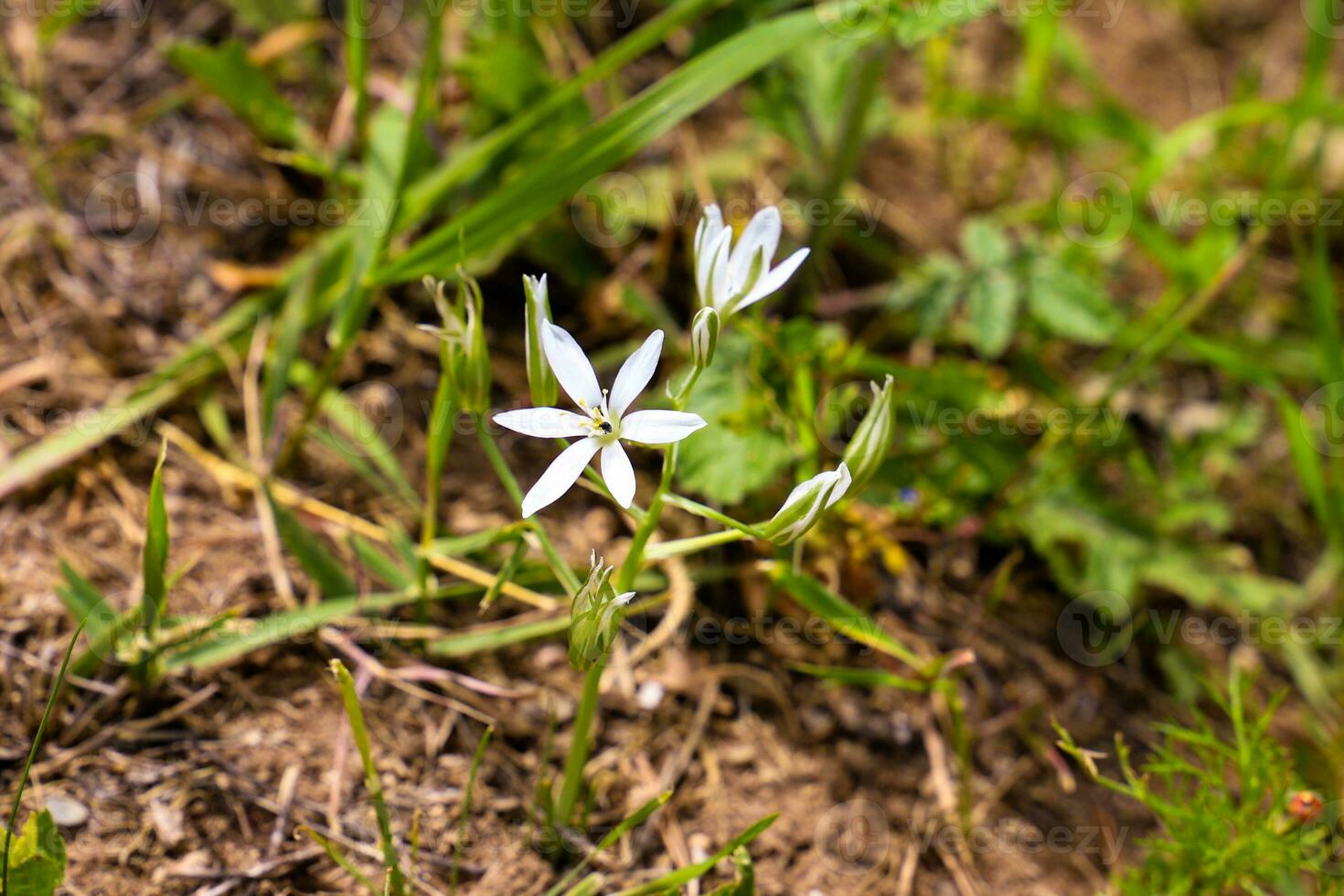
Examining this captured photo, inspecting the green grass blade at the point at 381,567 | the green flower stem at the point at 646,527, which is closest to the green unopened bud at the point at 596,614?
the green flower stem at the point at 646,527

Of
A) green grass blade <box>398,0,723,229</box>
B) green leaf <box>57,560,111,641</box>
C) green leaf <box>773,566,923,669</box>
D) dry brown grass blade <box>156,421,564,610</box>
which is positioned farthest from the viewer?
green grass blade <box>398,0,723,229</box>

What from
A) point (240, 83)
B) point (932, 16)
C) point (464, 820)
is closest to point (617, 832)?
point (464, 820)

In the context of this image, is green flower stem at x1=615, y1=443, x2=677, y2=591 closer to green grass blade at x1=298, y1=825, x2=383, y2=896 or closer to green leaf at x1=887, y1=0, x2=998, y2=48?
green grass blade at x1=298, y1=825, x2=383, y2=896

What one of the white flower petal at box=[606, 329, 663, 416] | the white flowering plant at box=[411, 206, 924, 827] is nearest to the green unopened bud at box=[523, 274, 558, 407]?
the white flowering plant at box=[411, 206, 924, 827]

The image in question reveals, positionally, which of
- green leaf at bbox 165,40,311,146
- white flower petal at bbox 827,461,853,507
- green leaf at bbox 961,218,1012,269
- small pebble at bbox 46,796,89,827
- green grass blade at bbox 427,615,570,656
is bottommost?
green grass blade at bbox 427,615,570,656

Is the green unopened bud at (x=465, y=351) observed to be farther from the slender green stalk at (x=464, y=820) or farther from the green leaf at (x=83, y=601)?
the green leaf at (x=83, y=601)

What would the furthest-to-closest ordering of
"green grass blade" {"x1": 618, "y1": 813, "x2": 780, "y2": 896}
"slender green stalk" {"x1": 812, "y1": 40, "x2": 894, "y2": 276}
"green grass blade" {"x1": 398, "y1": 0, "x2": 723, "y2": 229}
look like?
"slender green stalk" {"x1": 812, "y1": 40, "x2": 894, "y2": 276}, "green grass blade" {"x1": 398, "y1": 0, "x2": 723, "y2": 229}, "green grass blade" {"x1": 618, "y1": 813, "x2": 780, "y2": 896}

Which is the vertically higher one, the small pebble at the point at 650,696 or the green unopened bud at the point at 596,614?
the green unopened bud at the point at 596,614
